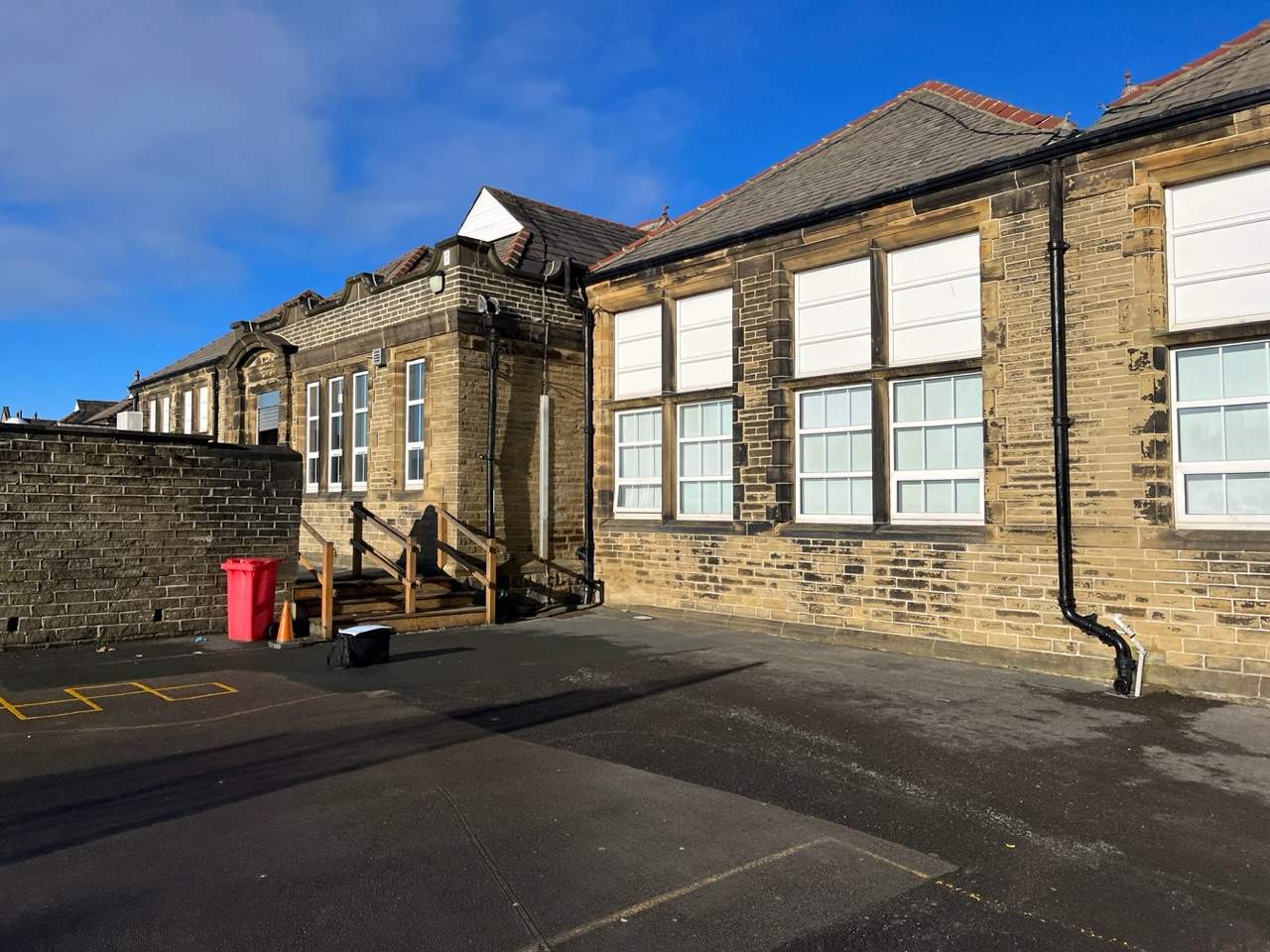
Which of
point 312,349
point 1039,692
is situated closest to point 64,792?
point 1039,692

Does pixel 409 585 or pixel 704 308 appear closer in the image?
pixel 409 585

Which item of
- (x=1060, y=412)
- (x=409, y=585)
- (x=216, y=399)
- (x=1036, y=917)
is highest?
(x=216, y=399)

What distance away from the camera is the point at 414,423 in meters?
16.3

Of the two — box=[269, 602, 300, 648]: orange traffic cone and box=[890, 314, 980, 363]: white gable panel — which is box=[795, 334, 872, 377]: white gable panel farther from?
box=[269, 602, 300, 648]: orange traffic cone

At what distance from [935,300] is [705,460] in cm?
438

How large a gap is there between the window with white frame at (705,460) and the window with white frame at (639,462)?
524 mm

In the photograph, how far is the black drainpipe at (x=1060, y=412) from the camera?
9.49 meters

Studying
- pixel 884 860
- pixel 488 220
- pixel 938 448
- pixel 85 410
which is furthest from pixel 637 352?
pixel 85 410

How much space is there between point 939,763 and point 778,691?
2.50 m

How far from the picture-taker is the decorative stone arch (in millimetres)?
19688

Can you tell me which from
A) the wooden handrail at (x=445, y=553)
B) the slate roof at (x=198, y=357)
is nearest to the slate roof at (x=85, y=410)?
the slate roof at (x=198, y=357)

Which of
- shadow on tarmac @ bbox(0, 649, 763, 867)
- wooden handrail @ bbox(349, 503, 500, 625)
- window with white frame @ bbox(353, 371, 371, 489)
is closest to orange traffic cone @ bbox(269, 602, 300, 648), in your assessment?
wooden handrail @ bbox(349, 503, 500, 625)

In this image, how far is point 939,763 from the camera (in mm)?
6375

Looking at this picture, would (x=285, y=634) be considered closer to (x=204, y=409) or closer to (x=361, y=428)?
(x=361, y=428)
